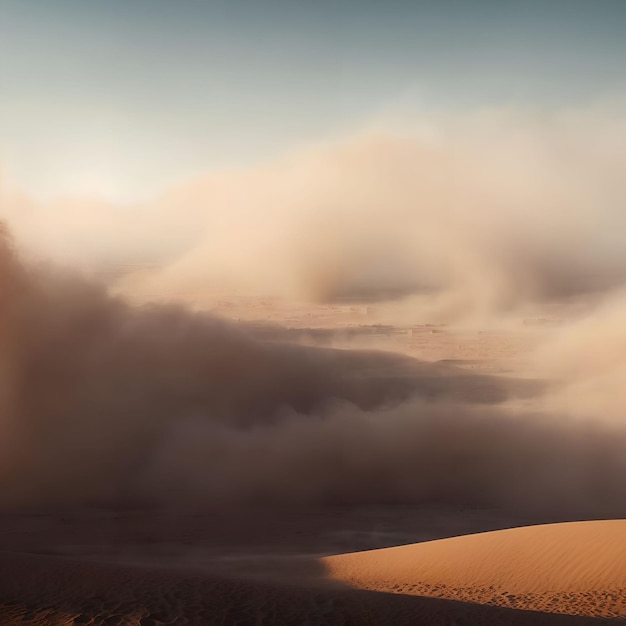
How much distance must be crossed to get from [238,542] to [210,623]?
62.3 ft

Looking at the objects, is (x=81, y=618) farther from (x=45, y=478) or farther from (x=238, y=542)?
(x=45, y=478)

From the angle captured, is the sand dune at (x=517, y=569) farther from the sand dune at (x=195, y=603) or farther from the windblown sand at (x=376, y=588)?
the sand dune at (x=195, y=603)

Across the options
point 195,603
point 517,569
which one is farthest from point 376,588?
point 195,603

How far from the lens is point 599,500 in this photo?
43344 millimetres

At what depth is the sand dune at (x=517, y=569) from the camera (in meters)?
18.6

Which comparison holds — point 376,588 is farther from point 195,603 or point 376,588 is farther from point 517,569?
point 195,603

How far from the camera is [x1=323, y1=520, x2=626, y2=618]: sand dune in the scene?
18.6 metres

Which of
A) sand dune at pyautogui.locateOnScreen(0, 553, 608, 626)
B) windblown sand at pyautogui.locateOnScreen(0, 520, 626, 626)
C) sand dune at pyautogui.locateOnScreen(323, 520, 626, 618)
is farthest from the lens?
sand dune at pyautogui.locateOnScreen(323, 520, 626, 618)

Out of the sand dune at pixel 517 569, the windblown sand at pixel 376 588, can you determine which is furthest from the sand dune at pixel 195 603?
the sand dune at pixel 517 569

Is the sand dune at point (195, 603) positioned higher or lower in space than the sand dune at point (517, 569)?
higher

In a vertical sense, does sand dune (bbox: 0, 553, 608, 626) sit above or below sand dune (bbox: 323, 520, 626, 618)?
above

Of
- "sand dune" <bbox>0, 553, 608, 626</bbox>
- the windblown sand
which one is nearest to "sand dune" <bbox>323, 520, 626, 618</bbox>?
the windblown sand

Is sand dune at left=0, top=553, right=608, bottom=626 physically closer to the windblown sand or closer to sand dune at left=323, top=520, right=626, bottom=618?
the windblown sand

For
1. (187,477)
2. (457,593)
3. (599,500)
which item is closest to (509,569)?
(457,593)
